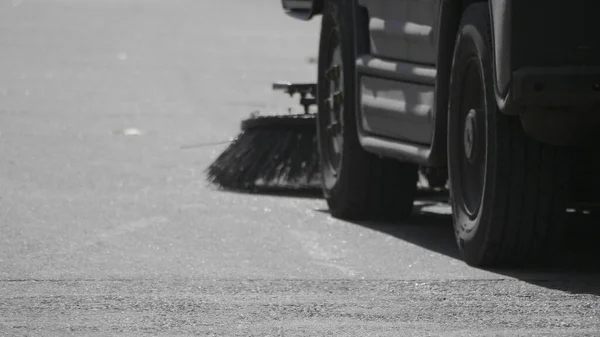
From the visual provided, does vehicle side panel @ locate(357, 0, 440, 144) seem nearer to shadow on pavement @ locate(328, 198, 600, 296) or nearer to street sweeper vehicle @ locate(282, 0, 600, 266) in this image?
street sweeper vehicle @ locate(282, 0, 600, 266)

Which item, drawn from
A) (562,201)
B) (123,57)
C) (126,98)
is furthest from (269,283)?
(123,57)

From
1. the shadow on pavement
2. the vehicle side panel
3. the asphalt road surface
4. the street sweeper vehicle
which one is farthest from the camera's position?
the vehicle side panel

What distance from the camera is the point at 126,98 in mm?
16719

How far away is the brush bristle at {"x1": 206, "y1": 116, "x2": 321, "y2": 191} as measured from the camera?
33.3ft

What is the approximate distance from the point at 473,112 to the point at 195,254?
4.20 feet

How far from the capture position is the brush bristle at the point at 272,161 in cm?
1015

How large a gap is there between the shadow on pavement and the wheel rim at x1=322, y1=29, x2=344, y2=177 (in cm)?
47

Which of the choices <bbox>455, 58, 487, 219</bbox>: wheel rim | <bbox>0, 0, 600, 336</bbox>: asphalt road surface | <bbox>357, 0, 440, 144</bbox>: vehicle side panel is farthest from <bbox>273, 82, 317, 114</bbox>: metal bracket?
<bbox>455, 58, 487, 219</bbox>: wheel rim

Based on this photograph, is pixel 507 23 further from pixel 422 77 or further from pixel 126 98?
pixel 126 98

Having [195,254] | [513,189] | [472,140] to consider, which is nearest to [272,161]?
[195,254]

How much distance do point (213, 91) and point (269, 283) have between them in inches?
442

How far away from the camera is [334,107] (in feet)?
30.1

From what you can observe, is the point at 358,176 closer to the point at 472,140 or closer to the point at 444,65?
the point at 444,65

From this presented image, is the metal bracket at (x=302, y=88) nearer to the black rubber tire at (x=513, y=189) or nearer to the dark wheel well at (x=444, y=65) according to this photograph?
the dark wheel well at (x=444, y=65)
